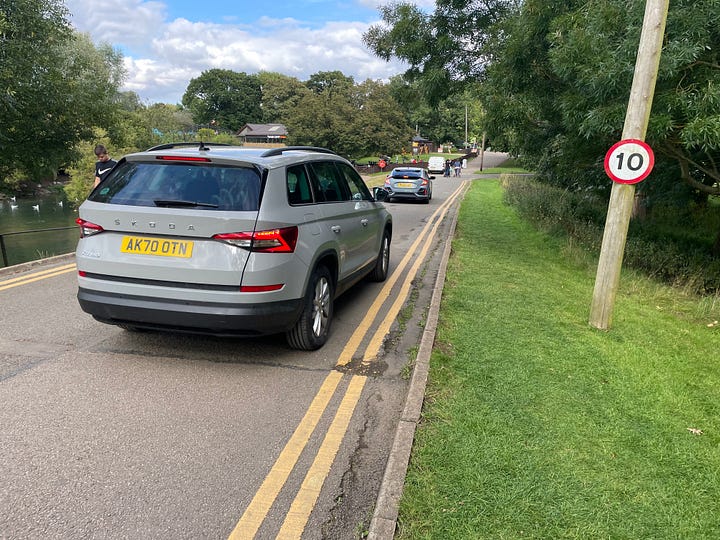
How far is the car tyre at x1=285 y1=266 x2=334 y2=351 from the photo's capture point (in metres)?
4.62

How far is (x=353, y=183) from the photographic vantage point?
6.40m

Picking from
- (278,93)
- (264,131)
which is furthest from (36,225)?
(278,93)

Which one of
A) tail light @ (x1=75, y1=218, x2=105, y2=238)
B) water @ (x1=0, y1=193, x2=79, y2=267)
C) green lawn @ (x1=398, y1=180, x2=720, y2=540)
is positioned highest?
tail light @ (x1=75, y1=218, x2=105, y2=238)

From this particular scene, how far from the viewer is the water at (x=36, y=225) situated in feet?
66.2

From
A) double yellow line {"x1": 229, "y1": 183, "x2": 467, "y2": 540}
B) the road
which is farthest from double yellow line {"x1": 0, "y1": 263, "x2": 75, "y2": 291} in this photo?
double yellow line {"x1": 229, "y1": 183, "x2": 467, "y2": 540}

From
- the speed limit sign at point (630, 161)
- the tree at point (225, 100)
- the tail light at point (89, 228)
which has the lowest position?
the tail light at point (89, 228)

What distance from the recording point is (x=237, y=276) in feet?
13.0

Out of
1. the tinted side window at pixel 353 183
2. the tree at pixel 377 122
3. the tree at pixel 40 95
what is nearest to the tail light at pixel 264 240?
the tinted side window at pixel 353 183

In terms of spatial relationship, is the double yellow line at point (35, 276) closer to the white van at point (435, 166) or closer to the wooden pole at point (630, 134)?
the wooden pole at point (630, 134)

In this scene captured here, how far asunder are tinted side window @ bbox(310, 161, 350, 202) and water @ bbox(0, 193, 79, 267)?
13.9 metres

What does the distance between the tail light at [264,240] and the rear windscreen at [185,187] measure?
229mm

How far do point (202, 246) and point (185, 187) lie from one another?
579mm

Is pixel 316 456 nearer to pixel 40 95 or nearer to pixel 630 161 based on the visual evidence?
pixel 630 161

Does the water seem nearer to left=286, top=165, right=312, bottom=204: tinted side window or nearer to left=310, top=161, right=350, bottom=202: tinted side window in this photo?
left=310, top=161, right=350, bottom=202: tinted side window
